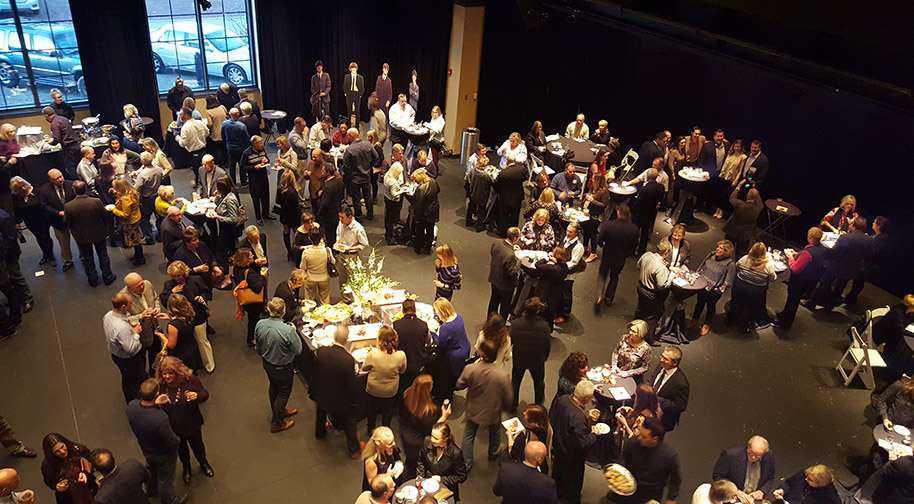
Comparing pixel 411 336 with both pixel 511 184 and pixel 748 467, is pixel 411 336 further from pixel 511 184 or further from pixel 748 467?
pixel 511 184

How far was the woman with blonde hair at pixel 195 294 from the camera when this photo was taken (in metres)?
5.92

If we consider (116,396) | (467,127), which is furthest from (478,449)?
(467,127)

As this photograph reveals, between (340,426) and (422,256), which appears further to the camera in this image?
(422,256)

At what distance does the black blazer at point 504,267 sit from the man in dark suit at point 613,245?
1.30m

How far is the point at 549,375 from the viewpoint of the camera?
22.1 feet

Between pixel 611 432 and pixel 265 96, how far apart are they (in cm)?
1014

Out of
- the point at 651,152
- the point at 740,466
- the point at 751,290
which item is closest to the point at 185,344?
the point at 740,466

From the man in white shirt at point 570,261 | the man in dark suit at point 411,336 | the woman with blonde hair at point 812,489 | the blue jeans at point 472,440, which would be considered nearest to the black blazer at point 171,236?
the man in dark suit at point 411,336

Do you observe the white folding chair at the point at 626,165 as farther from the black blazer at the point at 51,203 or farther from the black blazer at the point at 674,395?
the black blazer at the point at 51,203

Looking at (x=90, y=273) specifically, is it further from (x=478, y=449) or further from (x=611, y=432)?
(x=611, y=432)

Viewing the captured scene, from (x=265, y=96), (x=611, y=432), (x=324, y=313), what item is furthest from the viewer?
(x=265, y=96)

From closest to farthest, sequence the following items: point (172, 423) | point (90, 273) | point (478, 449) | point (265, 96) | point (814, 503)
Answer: point (814, 503), point (172, 423), point (478, 449), point (90, 273), point (265, 96)

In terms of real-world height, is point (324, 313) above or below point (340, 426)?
above

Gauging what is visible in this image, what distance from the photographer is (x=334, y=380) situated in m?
5.05
